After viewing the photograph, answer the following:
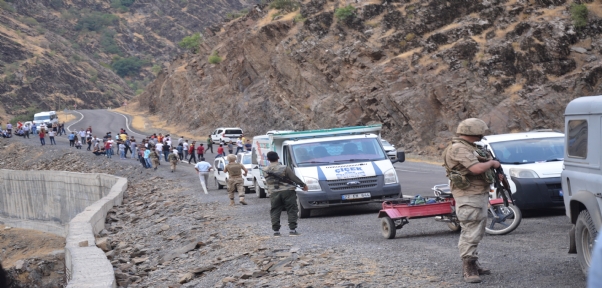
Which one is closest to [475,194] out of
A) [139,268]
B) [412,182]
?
[139,268]

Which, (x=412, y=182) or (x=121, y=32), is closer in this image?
(x=412, y=182)

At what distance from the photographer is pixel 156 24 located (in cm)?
16638

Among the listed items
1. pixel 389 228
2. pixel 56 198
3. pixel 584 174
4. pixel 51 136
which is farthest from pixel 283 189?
pixel 51 136

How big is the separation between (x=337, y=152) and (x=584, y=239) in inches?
360

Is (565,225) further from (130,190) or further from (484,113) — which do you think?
(484,113)

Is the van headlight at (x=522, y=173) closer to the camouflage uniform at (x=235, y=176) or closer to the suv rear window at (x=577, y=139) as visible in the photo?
the suv rear window at (x=577, y=139)

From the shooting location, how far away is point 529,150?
14.0 meters

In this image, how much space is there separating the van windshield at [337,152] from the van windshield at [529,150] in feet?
9.75

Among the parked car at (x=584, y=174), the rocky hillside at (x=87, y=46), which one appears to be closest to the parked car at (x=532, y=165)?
the parked car at (x=584, y=174)

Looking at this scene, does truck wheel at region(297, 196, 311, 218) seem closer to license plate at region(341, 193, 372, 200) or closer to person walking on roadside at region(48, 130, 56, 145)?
license plate at region(341, 193, 372, 200)

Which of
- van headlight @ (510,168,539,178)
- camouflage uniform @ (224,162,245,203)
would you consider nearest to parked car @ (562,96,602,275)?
van headlight @ (510,168,539,178)

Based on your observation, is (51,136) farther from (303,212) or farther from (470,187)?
(470,187)

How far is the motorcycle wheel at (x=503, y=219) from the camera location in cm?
1116

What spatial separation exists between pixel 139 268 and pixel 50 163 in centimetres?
4402
